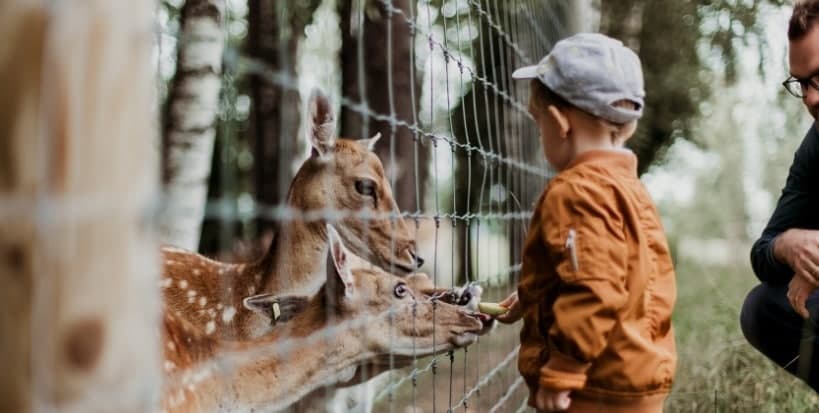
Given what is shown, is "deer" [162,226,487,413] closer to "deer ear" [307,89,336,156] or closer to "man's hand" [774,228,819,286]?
"deer ear" [307,89,336,156]

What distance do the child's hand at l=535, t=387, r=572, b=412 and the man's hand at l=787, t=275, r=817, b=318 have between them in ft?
4.46

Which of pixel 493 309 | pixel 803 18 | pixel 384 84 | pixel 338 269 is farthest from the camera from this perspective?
pixel 384 84

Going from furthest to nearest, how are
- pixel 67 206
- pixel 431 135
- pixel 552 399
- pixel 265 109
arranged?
pixel 265 109 → pixel 431 135 → pixel 552 399 → pixel 67 206

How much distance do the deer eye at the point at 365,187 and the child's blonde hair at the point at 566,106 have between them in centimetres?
186

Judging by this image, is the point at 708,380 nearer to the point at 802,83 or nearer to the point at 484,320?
the point at 484,320

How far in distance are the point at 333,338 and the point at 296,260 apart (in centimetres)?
57

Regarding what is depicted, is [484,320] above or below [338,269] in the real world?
below

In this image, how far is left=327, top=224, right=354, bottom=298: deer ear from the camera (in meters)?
3.61

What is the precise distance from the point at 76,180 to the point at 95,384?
0.21m

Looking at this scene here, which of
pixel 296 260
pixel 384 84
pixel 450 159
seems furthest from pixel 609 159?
pixel 384 84

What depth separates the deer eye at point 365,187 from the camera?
4.45 m

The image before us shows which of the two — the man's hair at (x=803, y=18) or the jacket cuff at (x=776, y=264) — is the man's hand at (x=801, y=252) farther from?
the man's hair at (x=803, y=18)

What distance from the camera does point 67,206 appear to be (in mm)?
1129

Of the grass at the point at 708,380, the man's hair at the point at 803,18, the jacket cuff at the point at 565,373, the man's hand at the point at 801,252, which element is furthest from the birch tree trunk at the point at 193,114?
the jacket cuff at the point at 565,373
